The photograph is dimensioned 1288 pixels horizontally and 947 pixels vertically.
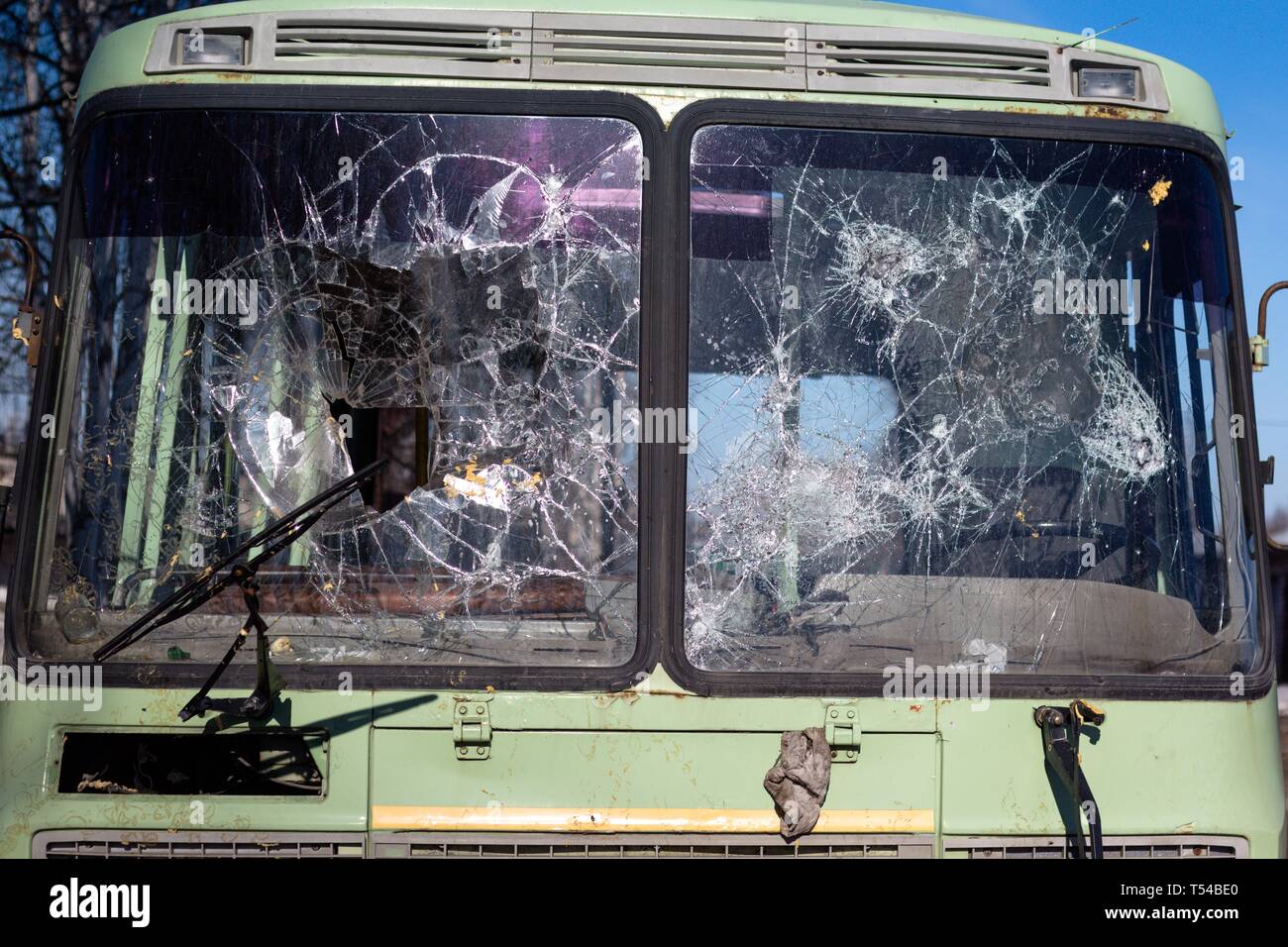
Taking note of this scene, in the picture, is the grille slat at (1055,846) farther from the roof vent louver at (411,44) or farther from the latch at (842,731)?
the roof vent louver at (411,44)

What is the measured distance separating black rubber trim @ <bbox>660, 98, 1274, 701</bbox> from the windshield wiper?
2.30 ft

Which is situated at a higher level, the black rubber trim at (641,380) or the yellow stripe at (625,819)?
the black rubber trim at (641,380)

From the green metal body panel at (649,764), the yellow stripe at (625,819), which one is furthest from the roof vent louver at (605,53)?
the yellow stripe at (625,819)

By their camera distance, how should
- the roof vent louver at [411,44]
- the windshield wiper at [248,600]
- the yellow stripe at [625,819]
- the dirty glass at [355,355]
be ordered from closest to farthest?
the windshield wiper at [248,600]
the yellow stripe at [625,819]
the dirty glass at [355,355]
the roof vent louver at [411,44]

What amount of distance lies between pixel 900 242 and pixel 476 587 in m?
1.21

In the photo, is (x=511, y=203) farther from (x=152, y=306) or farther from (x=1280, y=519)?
(x=1280, y=519)

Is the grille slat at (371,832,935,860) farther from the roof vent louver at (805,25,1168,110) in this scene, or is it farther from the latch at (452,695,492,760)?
the roof vent louver at (805,25,1168,110)

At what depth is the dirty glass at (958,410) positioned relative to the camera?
278 centimetres

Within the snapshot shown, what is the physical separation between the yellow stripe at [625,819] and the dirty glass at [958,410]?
1.00ft

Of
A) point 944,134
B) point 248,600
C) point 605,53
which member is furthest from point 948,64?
point 248,600

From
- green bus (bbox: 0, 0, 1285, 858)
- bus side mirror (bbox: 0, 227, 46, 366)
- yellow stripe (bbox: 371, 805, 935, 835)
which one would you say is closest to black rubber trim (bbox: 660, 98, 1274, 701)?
green bus (bbox: 0, 0, 1285, 858)

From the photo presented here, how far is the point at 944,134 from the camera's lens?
2902 millimetres

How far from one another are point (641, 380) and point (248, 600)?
921mm

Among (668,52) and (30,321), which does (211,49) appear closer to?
(30,321)
